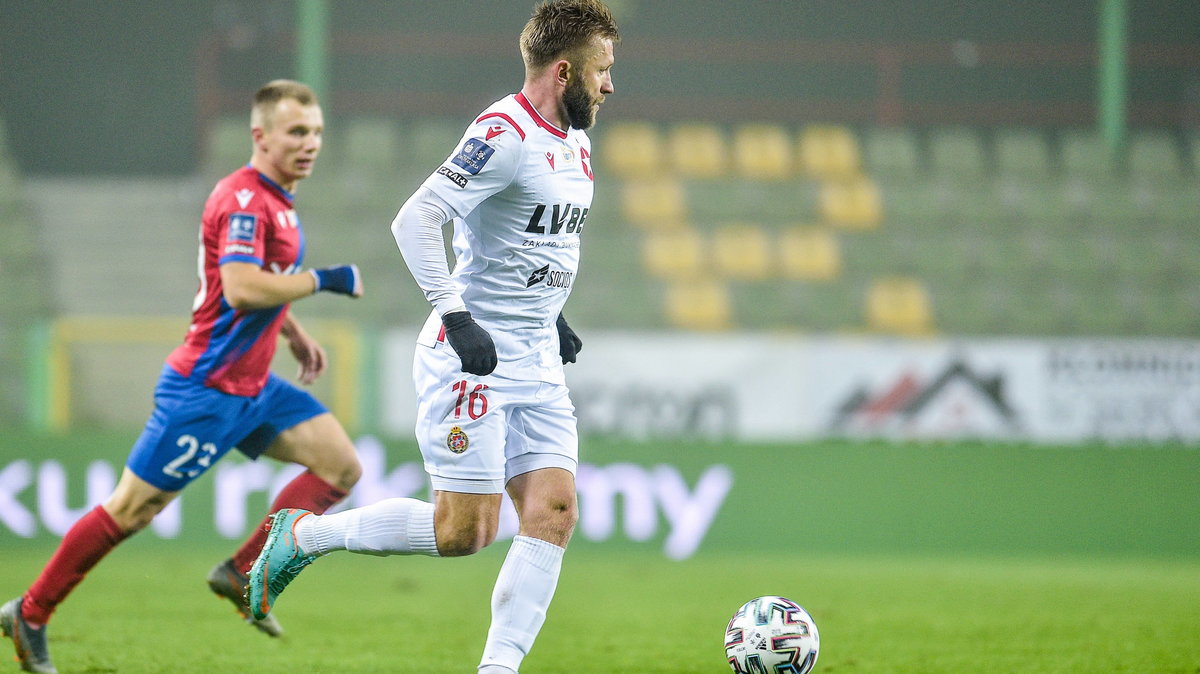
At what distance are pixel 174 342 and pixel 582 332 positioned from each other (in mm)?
3478

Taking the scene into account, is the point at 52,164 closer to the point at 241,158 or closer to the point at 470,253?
the point at 241,158

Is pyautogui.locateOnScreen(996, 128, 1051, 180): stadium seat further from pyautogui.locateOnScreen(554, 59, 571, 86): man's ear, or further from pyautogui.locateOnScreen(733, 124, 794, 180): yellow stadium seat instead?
pyautogui.locateOnScreen(554, 59, 571, 86): man's ear

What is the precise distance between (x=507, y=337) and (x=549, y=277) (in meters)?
0.24

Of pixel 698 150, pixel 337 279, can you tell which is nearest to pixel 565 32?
pixel 337 279

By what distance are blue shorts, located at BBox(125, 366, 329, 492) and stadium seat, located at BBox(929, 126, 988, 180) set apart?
41.2 feet

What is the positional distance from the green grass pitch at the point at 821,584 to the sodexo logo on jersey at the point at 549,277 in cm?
156

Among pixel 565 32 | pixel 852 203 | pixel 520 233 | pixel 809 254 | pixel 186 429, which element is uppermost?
pixel 852 203

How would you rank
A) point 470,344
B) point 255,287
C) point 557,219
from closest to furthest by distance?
1. point 470,344
2. point 557,219
3. point 255,287

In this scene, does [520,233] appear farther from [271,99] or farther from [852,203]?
[852,203]

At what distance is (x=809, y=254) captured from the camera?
15688 millimetres

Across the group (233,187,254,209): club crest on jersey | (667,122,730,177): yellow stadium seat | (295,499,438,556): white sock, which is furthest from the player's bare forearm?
(667,122,730,177): yellow stadium seat

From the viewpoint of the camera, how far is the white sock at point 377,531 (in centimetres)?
442

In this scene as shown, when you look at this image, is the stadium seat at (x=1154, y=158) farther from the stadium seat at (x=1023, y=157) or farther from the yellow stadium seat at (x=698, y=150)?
the yellow stadium seat at (x=698, y=150)

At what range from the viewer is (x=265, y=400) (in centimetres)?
554
